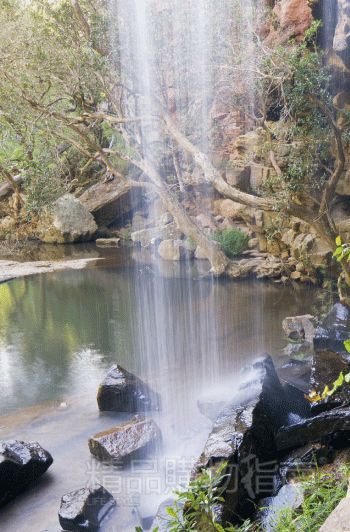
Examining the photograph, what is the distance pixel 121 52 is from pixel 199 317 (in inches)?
268

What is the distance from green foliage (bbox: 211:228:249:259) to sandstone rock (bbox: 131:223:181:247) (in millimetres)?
2876

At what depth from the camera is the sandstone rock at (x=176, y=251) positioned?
1596cm

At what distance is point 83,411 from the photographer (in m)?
6.55

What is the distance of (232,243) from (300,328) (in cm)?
650

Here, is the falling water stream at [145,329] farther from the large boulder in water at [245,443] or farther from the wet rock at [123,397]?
the large boulder in water at [245,443]

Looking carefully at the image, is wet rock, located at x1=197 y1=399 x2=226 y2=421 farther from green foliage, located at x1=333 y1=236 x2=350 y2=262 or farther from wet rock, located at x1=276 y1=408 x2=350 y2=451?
green foliage, located at x1=333 y1=236 x2=350 y2=262

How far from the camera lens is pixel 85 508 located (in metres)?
4.25

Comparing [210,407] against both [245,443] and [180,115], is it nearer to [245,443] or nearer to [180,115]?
[245,443]

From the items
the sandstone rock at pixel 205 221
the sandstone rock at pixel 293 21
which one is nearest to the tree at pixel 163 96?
the sandstone rock at pixel 293 21

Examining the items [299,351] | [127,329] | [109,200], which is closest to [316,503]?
[299,351]

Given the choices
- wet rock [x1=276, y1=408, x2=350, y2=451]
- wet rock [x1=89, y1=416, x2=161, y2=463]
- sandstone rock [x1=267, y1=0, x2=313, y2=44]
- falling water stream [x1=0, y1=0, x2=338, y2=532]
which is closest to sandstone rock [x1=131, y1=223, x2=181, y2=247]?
falling water stream [x1=0, y1=0, x2=338, y2=532]

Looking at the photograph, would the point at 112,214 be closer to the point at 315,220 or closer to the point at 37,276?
the point at 37,276

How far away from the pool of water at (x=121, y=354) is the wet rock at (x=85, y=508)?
11cm

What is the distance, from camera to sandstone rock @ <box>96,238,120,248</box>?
1912 cm
